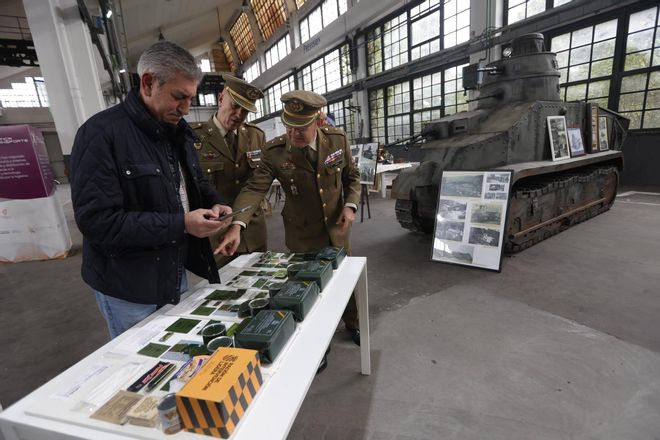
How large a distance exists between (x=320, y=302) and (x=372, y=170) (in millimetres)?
5695

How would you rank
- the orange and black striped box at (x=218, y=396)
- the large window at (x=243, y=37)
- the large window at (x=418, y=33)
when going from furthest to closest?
the large window at (x=243, y=37) → the large window at (x=418, y=33) → the orange and black striped box at (x=218, y=396)

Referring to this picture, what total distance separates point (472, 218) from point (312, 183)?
7.53ft

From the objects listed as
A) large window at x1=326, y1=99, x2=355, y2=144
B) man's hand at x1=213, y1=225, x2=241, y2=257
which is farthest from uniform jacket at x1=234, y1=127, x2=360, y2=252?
large window at x1=326, y1=99, x2=355, y2=144

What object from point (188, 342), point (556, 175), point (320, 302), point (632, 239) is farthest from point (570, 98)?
point (188, 342)

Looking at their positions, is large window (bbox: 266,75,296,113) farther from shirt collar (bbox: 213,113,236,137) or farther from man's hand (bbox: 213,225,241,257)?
man's hand (bbox: 213,225,241,257)

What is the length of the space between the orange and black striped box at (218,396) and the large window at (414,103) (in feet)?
32.2

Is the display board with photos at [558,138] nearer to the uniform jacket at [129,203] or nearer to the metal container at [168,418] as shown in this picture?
the uniform jacket at [129,203]

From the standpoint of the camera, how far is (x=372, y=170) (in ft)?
22.6

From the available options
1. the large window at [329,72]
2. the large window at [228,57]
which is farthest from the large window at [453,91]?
the large window at [228,57]

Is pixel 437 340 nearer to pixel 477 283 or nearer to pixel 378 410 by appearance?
pixel 378 410

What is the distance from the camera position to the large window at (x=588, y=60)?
705cm

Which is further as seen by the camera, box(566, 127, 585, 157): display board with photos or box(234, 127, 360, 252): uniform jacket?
box(566, 127, 585, 157): display board with photos

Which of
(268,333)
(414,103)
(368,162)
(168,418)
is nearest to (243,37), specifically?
(414,103)

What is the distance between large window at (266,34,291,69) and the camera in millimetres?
18641
